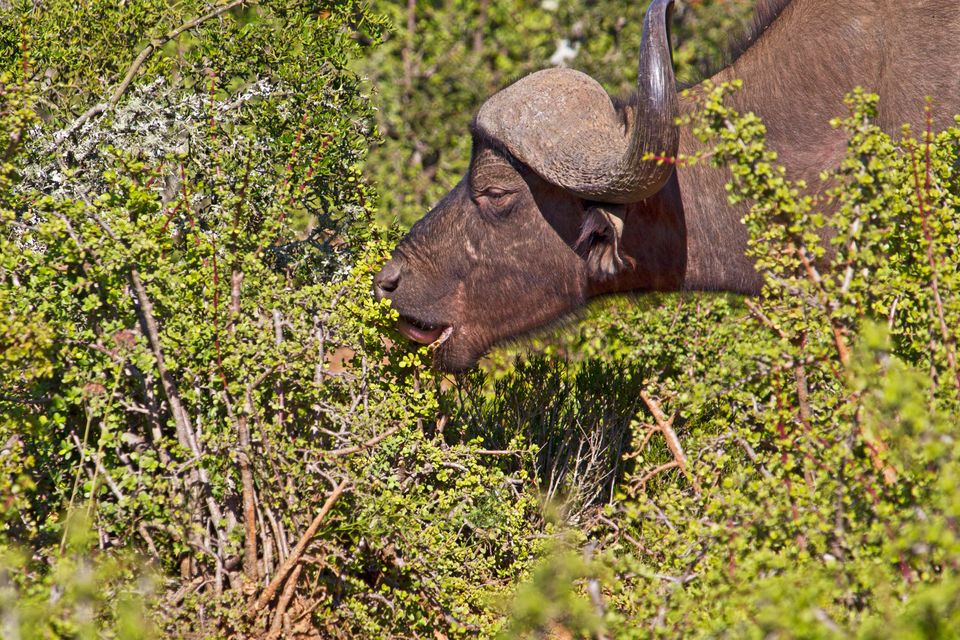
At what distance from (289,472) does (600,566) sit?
111 centimetres

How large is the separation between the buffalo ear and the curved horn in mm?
111

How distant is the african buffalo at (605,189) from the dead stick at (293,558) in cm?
99

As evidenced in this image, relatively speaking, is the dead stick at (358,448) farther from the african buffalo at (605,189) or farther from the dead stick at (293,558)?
the african buffalo at (605,189)

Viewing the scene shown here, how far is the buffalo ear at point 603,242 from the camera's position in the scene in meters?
4.39

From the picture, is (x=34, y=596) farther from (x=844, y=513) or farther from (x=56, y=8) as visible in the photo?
(x=56, y=8)

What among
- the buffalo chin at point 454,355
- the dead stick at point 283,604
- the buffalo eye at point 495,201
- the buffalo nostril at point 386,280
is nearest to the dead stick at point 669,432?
the buffalo chin at point 454,355

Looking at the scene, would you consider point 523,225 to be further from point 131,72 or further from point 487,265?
point 131,72

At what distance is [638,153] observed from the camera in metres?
4.04

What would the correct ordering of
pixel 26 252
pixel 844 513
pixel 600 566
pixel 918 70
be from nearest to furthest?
1. pixel 844 513
2. pixel 600 566
3. pixel 26 252
4. pixel 918 70

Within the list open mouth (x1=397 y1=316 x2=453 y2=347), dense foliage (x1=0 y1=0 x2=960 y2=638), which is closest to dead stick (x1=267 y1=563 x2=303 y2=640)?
dense foliage (x1=0 y1=0 x2=960 y2=638)

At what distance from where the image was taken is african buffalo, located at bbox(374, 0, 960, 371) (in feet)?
14.4

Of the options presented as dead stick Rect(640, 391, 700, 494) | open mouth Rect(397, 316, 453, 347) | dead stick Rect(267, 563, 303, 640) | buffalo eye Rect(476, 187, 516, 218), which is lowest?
dead stick Rect(267, 563, 303, 640)

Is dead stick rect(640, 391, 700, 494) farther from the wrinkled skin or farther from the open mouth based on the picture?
the open mouth

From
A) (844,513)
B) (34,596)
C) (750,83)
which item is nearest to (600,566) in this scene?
(844,513)
